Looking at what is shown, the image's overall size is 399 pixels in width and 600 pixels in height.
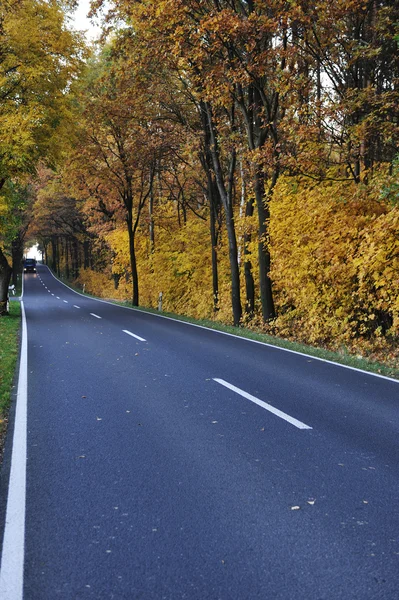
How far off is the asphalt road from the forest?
5273 millimetres

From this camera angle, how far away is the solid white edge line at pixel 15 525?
294 centimetres

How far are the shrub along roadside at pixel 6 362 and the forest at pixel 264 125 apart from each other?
221 inches

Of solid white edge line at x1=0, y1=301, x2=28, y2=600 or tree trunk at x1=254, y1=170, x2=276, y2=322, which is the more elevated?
tree trunk at x1=254, y1=170, x2=276, y2=322

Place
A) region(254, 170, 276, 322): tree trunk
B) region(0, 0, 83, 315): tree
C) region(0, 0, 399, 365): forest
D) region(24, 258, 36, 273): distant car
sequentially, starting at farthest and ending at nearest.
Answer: region(24, 258, 36, 273): distant car → region(0, 0, 83, 315): tree → region(254, 170, 276, 322): tree trunk → region(0, 0, 399, 365): forest

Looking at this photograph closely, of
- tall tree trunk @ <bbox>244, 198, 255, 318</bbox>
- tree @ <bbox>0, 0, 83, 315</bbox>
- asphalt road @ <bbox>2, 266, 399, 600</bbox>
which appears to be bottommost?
asphalt road @ <bbox>2, 266, 399, 600</bbox>

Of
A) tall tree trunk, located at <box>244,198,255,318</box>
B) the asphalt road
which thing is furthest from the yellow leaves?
the asphalt road

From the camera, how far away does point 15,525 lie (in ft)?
11.9

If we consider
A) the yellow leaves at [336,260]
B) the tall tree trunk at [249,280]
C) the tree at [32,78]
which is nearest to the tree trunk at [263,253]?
the yellow leaves at [336,260]

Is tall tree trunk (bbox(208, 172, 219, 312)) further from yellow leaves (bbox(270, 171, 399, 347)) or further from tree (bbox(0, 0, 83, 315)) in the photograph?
tree (bbox(0, 0, 83, 315))

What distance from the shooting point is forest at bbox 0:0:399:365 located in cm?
1212

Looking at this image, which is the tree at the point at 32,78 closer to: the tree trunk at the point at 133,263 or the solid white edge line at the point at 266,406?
the tree trunk at the point at 133,263

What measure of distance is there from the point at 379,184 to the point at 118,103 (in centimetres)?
1569

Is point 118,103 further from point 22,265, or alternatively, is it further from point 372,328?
point 22,265

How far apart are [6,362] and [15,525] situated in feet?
22.9
